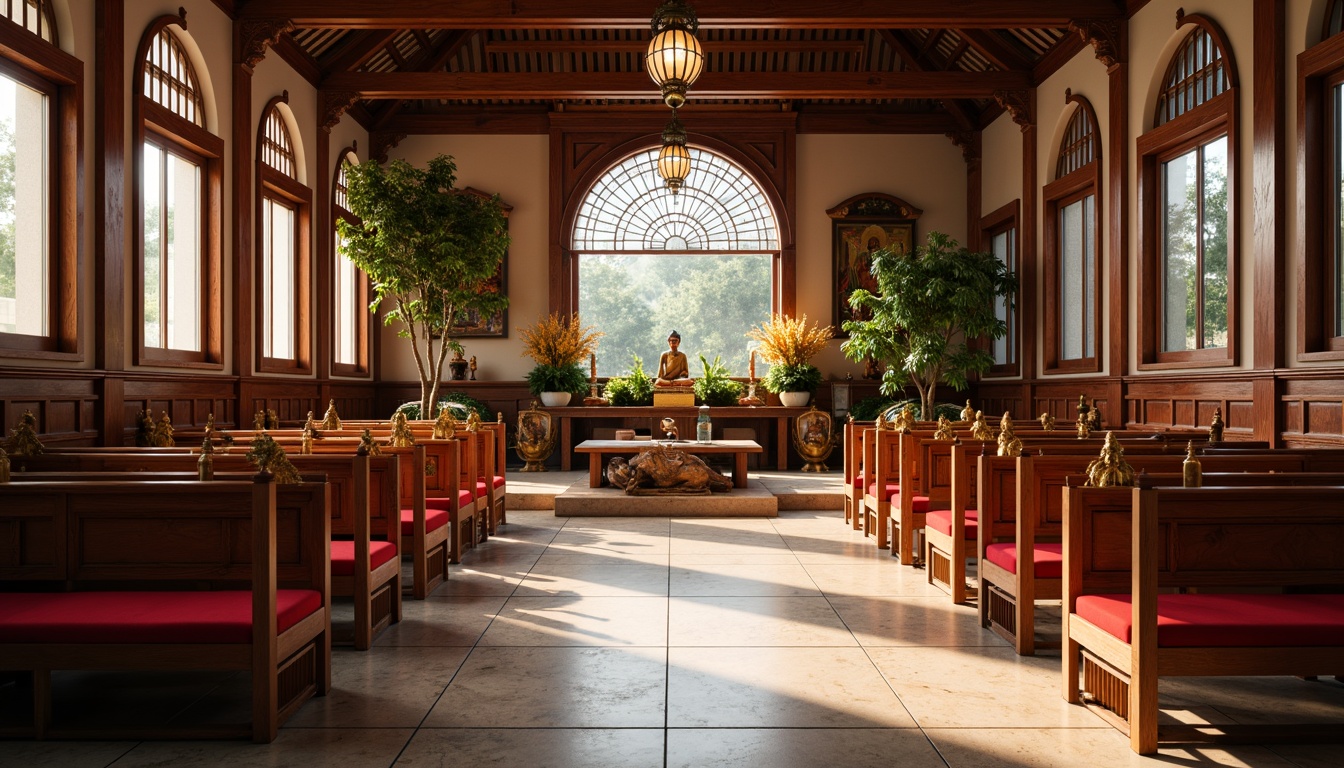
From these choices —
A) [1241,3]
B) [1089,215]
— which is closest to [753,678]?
[1241,3]

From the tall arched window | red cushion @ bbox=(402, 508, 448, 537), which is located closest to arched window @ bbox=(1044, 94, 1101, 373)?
the tall arched window

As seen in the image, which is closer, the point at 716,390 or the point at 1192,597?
the point at 1192,597

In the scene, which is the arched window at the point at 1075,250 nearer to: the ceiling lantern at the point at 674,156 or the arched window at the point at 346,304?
the ceiling lantern at the point at 674,156

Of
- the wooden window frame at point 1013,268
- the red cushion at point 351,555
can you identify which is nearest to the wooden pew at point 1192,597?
the red cushion at point 351,555

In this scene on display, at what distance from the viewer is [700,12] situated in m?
8.42

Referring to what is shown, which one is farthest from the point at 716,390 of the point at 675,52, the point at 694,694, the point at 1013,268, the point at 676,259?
the point at 694,694

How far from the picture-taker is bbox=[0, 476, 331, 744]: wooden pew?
2975 mm

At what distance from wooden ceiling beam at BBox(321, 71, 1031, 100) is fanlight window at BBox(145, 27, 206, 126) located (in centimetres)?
274

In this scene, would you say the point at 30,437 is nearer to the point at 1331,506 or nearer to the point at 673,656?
the point at 673,656

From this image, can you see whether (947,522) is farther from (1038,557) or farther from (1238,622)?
(1238,622)

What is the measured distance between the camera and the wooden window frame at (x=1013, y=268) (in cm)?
1068

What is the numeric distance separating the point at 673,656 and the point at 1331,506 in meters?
2.44

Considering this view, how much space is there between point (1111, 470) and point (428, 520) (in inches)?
141

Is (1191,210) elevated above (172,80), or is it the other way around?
(172,80)
